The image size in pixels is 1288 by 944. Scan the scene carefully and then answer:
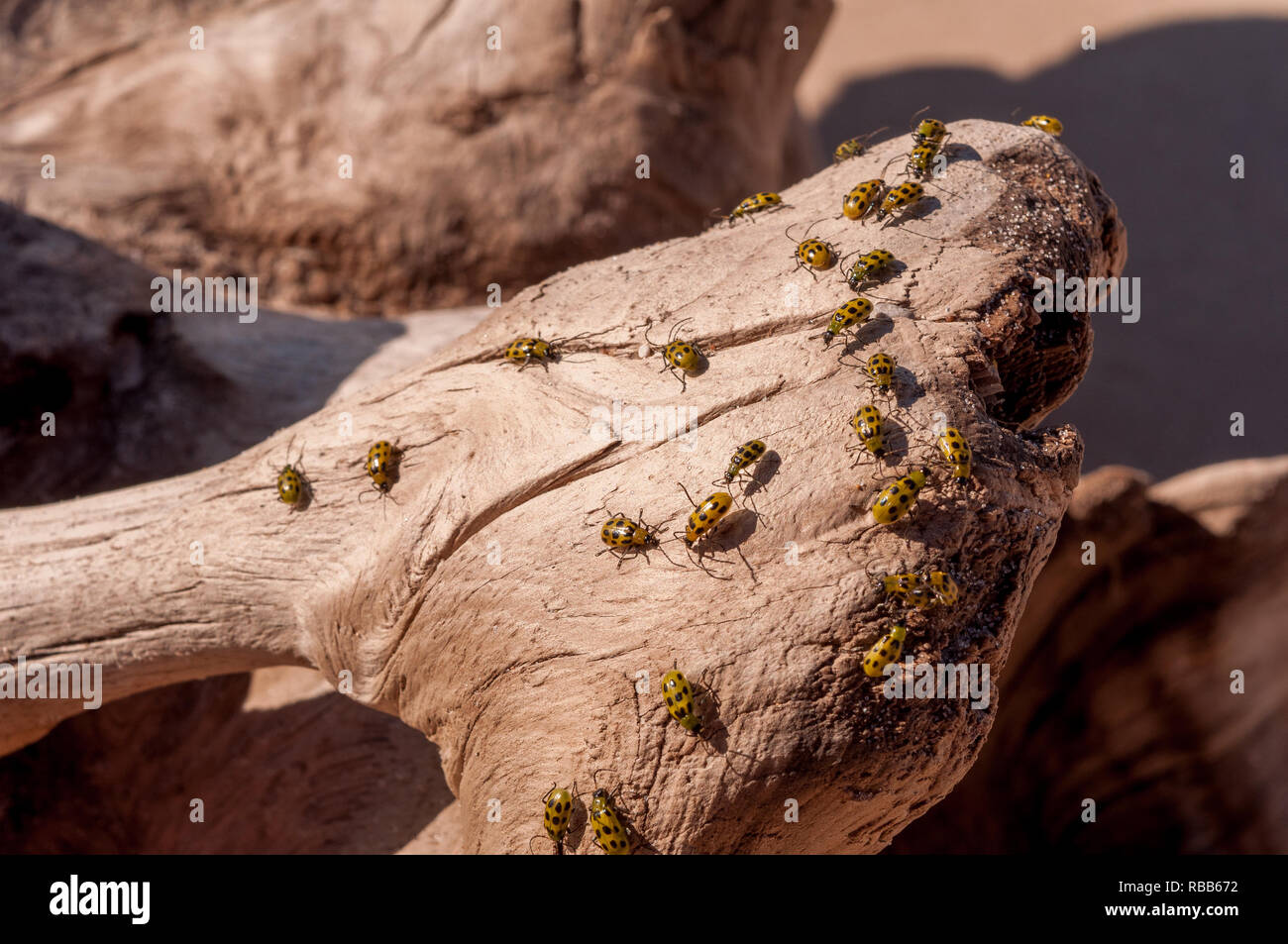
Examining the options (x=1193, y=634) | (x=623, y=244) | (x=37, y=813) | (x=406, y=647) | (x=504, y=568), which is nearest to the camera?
(x=504, y=568)

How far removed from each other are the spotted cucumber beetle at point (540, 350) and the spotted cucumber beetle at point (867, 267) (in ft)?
2.26

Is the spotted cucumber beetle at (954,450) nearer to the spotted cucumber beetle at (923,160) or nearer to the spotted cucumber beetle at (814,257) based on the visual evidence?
the spotted cucumber beetle at (814,257)

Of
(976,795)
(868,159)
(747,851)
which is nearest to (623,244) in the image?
(868,159)

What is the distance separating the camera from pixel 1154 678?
396 centimetres

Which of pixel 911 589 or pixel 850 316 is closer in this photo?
pixel 911 589

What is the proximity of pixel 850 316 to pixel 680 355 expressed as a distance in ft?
1.43

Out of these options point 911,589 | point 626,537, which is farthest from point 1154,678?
point 626,537

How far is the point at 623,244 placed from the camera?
17.5 ft

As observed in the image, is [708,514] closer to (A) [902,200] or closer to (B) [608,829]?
(B) [608,829]

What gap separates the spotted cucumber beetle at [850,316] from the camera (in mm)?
2301

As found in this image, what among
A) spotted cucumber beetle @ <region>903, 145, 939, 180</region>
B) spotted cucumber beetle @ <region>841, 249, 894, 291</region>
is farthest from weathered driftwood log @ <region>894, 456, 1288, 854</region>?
spotted cucumber beetle @ <region>841, 249, 894, 291</region>

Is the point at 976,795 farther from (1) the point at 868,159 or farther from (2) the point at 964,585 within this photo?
(1) the point at 868,159

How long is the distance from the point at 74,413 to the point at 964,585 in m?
3.67

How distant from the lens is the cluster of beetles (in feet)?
7.00
